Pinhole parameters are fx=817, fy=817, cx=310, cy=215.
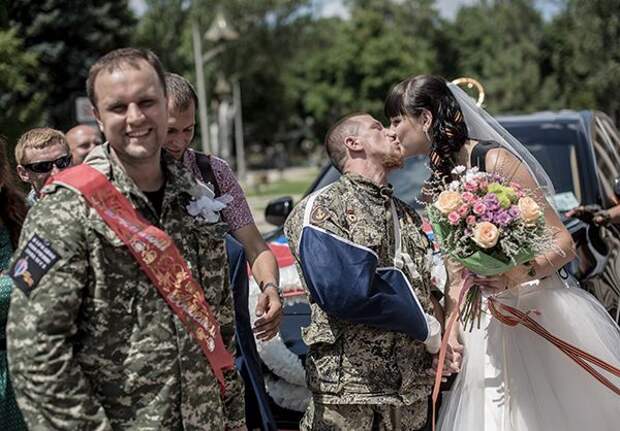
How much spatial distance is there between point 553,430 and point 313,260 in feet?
4.40

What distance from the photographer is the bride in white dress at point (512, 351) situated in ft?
11.3

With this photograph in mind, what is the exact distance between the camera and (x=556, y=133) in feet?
19.1

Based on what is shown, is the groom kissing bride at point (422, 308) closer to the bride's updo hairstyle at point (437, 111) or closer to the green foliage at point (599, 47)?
the bride's updo hairstyle at point (437, 111)

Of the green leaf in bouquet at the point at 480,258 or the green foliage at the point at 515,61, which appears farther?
the green foliage at the point at 515,61

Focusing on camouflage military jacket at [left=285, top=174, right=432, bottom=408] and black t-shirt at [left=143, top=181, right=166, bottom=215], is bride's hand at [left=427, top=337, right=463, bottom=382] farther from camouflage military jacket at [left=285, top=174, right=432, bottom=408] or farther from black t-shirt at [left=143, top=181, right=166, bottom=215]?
black t-shirt at [left=143, top=181, right=166, bottom=215]

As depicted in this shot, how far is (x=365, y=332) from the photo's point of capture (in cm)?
305

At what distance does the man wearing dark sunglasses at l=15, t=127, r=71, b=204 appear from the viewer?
154 inches

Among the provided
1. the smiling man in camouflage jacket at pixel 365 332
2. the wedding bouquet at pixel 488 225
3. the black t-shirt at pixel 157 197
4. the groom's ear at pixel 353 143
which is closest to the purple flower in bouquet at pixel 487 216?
the wedding bouquet at pixel 488 225

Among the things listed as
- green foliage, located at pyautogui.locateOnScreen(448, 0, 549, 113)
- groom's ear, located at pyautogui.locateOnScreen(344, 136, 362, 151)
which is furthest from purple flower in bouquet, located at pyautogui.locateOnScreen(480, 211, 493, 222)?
green foliage, located at pyautogui.locateOnScreen(448, 0, 549, 113)

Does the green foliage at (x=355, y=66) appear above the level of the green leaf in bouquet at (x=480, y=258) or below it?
below

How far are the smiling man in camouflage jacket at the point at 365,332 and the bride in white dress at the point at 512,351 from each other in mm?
310

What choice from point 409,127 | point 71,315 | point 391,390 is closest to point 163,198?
point 71,315

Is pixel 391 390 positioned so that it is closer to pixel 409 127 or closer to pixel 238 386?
pixel 238 386

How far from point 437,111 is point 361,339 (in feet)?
3.50
